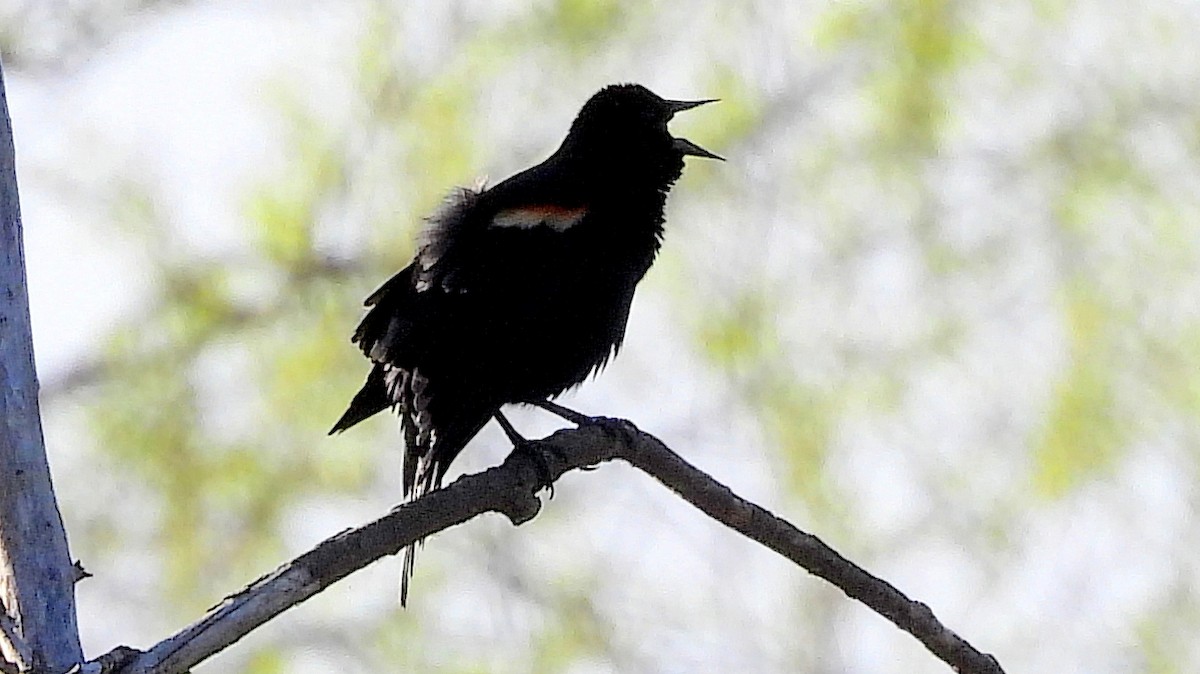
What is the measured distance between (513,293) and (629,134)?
447 mm

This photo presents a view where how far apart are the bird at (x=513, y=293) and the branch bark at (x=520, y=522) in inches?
8.1

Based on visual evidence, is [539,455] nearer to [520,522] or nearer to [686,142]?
[520,522]

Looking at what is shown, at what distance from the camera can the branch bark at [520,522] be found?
1.35 m

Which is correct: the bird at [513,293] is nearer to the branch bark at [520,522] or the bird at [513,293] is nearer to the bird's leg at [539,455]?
the bird's leg at [539,455]

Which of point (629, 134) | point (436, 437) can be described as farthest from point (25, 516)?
point (629, 134)

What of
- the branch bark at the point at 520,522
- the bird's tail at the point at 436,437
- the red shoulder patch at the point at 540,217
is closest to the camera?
the branch bark at the point at 520,522

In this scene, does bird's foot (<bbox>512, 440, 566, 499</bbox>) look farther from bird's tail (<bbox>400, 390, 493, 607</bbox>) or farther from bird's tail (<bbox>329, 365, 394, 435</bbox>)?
bird's tail (<bbox>329, 365, 394, 435</bbox>)

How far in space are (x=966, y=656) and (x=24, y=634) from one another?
40.9 inches

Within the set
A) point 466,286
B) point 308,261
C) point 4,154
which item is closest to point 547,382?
point 466,286

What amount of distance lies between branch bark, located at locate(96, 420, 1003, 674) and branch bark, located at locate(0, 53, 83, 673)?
0.08m

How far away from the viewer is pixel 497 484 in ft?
5.95

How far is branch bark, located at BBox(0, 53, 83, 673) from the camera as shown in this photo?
137 cm

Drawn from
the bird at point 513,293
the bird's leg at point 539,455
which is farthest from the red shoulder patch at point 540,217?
the bird's leg at point 539,455

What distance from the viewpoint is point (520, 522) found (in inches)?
73.5
